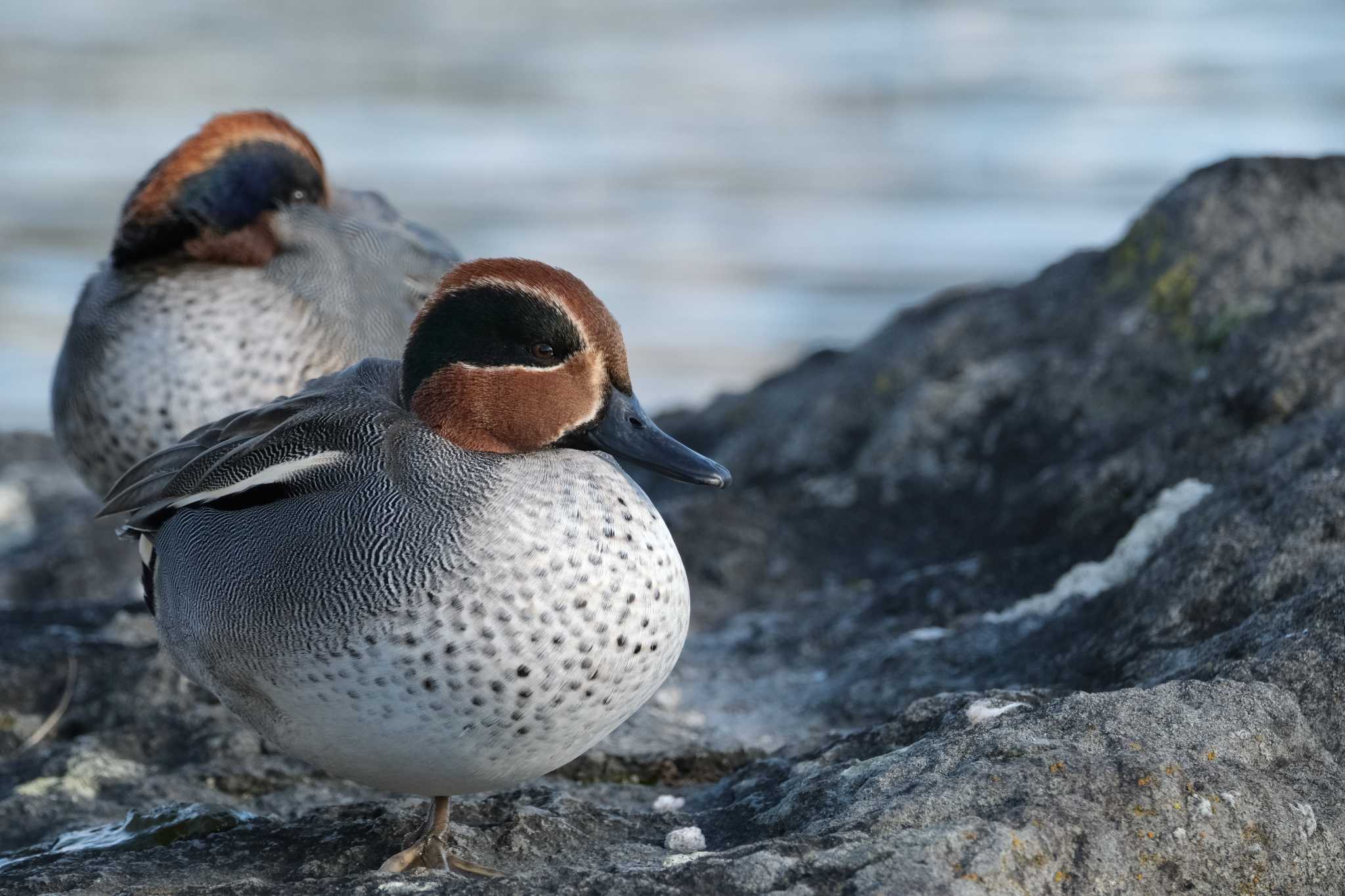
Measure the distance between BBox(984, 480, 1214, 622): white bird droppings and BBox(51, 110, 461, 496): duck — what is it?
2192 mm

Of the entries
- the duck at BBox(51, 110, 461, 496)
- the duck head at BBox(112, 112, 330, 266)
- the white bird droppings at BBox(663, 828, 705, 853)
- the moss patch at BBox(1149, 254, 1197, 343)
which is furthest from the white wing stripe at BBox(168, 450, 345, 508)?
the moss patch at BBox(1149, 254, 1197, 343)

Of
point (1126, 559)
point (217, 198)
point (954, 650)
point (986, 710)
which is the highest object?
point (217, 198)

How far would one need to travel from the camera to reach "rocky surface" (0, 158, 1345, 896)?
9.23 feet

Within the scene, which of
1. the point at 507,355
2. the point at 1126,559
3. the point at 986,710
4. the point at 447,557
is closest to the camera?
the point at 447,557

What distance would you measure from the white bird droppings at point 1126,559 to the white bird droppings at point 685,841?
1.30m

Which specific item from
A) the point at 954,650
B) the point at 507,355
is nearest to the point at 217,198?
the point at 507,355

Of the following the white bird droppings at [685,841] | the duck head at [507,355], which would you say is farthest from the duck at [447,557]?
the white bird droppings at [685,841]

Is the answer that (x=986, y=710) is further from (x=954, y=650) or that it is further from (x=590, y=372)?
(x=590, y=372)

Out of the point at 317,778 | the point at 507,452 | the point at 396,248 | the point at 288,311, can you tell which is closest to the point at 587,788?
the point at 317,778

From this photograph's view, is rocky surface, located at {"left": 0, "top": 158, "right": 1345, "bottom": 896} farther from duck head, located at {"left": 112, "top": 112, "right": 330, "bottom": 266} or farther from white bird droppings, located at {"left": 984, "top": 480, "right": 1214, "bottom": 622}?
duck head, located at {"left": 112, "top": 112, "right": 330, "bottom": 266}

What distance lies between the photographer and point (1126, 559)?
4062 millimetres

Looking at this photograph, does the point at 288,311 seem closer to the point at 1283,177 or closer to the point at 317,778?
the point at 317,778

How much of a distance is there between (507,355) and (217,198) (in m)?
2.32

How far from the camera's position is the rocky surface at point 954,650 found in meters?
2.81
